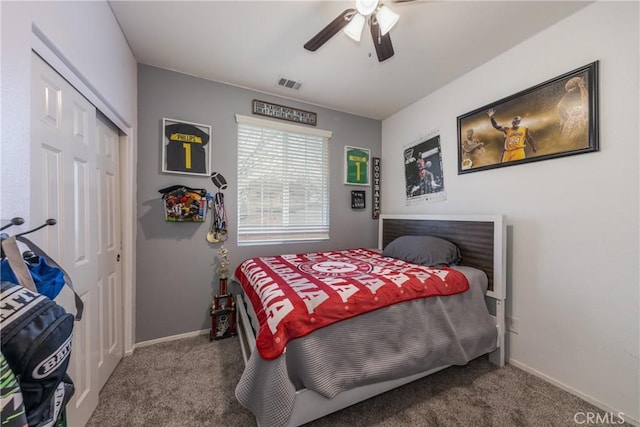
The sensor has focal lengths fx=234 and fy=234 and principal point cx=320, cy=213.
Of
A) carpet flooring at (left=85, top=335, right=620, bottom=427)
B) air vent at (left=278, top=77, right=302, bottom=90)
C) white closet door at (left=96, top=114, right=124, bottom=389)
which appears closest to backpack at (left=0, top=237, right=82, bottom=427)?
carpet flooring at (left=85, top=335, right=620, bottom=427)

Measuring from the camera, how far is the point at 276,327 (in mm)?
1253

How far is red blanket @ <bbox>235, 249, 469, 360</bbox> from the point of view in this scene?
4.19 ft

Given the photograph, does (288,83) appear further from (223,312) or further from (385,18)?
(223,312)

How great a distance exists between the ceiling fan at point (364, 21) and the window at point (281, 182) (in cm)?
132

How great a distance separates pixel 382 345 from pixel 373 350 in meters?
0.07

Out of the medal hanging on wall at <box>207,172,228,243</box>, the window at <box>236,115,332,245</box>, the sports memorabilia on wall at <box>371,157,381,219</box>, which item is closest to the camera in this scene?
the medal hanging on wall at <box>207,172,228,243</box>

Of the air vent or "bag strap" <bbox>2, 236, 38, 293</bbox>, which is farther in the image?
the air vent

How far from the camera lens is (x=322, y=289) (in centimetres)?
152

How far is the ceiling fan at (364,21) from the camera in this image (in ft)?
4.67

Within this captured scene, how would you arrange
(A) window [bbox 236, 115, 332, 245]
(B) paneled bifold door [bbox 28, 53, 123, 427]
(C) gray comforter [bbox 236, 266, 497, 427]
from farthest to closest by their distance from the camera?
(A) window [bbox 236, 115, 332, 245] → (C) gray comforter [bbox 236, 266, 497, 427] → (B) paneled bifold door [bbox 28, 53, 123, 427]

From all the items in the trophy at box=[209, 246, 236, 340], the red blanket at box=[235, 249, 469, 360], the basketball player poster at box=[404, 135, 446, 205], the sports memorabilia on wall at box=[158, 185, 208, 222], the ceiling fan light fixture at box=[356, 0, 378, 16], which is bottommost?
the trophy at box=[209, 246, 236, 340]

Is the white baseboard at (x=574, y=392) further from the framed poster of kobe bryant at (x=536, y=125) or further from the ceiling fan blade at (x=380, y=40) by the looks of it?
the ceiling fan blade at (x=380, y=40)

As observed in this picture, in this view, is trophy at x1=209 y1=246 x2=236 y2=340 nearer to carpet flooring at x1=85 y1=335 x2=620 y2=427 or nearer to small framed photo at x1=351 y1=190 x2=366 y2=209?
A: carpet flooring at x1=85 y1=335 x2=620 y2=427

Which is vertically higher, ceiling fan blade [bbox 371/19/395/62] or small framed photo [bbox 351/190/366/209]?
ceiling fan blade [bbox 371/19/395/62]
